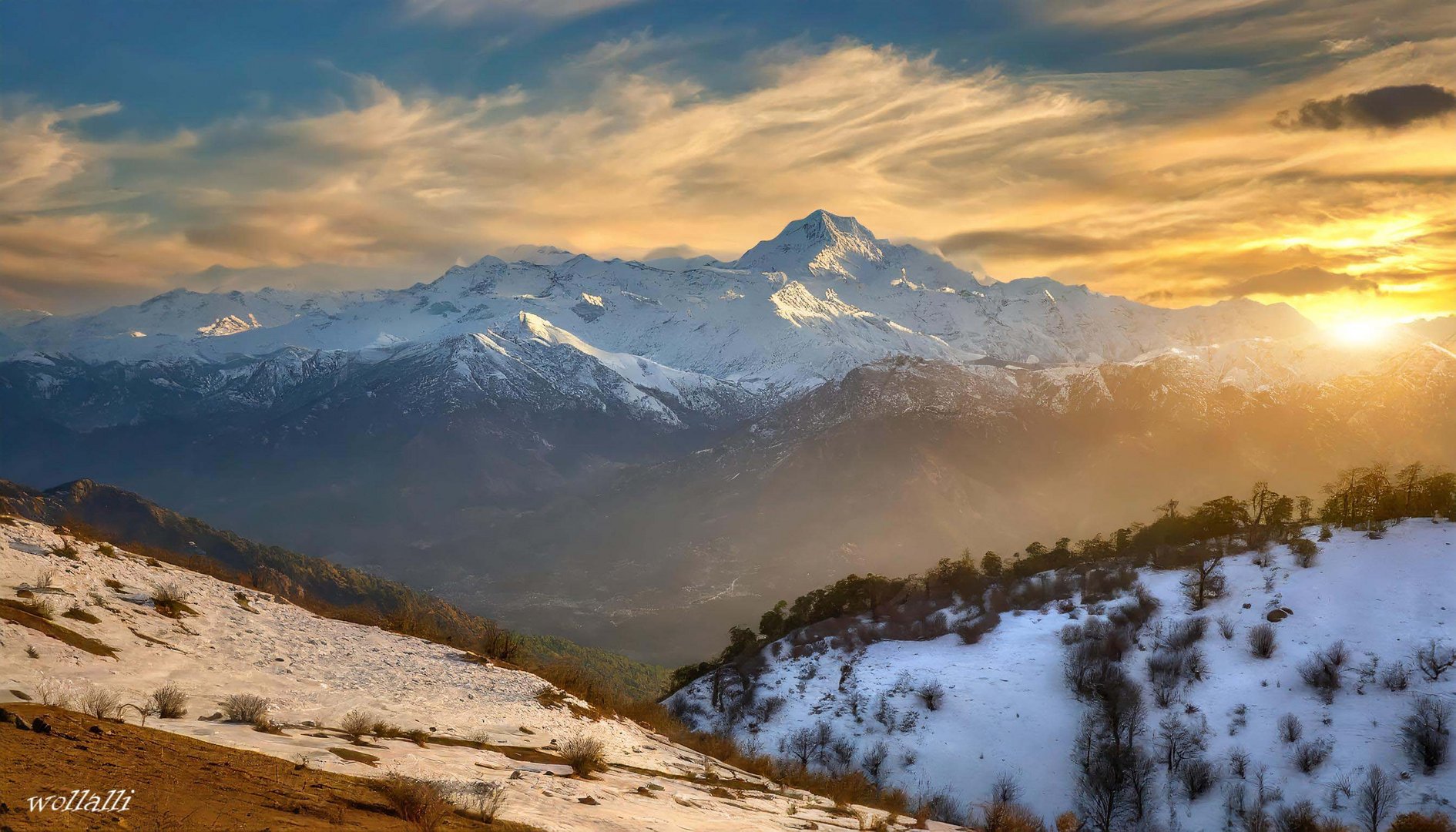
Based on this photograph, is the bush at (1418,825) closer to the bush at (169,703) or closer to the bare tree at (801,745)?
the bare tree at (801,745)

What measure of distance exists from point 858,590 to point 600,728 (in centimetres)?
8555

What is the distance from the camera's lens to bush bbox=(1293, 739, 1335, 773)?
56.2m

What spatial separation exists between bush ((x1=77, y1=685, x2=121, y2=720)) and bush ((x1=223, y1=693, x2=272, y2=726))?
2380 mm

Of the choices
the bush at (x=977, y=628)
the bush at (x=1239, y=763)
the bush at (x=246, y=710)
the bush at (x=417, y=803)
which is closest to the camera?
the bush at (x=417, y=803)

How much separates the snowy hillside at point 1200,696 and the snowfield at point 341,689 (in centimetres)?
4078

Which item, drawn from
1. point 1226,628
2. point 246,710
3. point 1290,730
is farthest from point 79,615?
point 1226,628

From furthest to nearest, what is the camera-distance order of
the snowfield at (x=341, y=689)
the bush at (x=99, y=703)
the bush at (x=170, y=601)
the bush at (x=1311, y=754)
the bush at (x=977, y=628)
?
the bush at (x=977, y=628), the bush at (x=1311, y=754), the bush at (x=170, y=601), the snowfield at (x=341, y=689), the bush at (x=99, y=703)

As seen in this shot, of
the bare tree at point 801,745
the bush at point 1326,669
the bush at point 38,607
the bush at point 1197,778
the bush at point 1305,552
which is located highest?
the bush at point 38,607

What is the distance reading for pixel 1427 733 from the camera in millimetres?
54312

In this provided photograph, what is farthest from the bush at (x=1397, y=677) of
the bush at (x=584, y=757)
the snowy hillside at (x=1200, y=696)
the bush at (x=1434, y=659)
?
the bush at (x=584, y=757)

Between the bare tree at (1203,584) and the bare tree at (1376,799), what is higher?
the bare tree at (1203,584)

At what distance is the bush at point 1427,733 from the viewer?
2094 inches

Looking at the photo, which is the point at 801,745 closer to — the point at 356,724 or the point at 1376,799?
the point at 1376,799

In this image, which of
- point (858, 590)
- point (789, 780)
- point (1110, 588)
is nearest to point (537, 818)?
point (789, 780)
